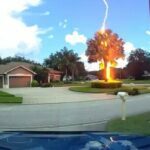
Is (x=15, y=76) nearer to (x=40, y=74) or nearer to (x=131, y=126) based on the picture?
(x=40, y=74)

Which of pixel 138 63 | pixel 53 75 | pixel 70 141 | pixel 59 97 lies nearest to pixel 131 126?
pixel 70 141

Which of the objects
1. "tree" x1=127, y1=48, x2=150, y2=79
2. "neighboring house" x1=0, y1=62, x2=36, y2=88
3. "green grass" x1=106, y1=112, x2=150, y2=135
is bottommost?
"green grass" x1=106, y1=112, x2=150, y2=135

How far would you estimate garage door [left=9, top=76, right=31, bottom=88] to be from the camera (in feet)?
272

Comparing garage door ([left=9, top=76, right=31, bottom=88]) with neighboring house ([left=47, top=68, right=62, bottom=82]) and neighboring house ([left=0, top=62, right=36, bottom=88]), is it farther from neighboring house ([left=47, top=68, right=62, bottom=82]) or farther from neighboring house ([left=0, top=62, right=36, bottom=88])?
neighboring house ([left=47, top=68, right=62, bottom=82])

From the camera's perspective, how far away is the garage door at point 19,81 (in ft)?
272

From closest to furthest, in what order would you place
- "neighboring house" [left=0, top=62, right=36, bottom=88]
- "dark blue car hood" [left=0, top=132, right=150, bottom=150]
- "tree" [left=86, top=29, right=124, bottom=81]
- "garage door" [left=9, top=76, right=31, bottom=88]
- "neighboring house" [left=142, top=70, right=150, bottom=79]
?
1. "dark blue car hood" [left=0, top=132, right=150, bottom=150]
2. "tree" [left=86, top=29, right=124, bottom=81]
3. "neighboring house" [left=0, top=62, right=36, bottom=88]
4. "garage door" [left=9, top=76, right=31, bottom=88]
5. "neighboring house" [left=142, top=70, right=150, bottom=79]

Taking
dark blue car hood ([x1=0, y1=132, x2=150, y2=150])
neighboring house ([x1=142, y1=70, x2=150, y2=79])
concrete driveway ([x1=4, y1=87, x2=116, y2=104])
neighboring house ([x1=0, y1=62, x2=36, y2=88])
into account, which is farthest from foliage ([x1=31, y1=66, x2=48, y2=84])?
dark blue car hood ([x1=0, y1=132, x2=150, y2=150])

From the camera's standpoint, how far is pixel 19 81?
276ft

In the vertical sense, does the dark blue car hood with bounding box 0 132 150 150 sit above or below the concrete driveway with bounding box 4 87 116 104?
above

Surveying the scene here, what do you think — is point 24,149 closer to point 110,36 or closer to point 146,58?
point 110,36

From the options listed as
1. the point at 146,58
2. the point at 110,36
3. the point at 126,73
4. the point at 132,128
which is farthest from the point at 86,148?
the point at 126,73

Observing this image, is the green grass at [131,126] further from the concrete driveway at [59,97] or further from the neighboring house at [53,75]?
the neighboring house at [53,75]

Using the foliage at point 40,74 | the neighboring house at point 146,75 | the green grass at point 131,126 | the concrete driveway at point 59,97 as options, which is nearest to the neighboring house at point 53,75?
the foliage at point 40,74

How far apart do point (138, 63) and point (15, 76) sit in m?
43.8
